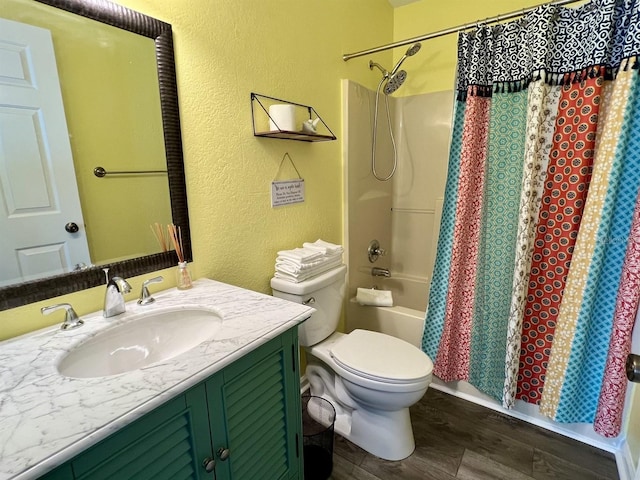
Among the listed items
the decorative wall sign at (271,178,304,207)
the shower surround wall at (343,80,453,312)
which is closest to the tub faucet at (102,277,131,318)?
the decorative wall sign at (271,178,304,207)

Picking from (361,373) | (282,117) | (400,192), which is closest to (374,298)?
(361,373)

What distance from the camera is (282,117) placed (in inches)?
57.7

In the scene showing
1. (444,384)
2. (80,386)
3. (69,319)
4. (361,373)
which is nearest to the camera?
(80,386)

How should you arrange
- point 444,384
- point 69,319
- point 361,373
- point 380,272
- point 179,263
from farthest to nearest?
point 380,272 → point 444,384 → point 361,373 → point 179,263 → point 69,319

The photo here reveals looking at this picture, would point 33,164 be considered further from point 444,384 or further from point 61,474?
point 444,384

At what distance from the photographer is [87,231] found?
3.43ft

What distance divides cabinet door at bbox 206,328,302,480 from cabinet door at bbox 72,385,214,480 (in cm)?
4

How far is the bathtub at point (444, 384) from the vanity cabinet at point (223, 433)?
1.02 metres

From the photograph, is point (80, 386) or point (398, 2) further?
point (398, 2)

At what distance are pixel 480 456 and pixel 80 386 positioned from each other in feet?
5.36

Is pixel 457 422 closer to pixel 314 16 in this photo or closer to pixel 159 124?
pixel 159 124

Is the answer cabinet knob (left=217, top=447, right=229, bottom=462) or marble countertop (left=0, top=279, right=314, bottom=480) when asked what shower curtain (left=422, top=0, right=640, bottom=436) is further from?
cabinet knob (left=217, top=447, right=229, bottom=462)

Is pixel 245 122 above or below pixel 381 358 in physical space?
above

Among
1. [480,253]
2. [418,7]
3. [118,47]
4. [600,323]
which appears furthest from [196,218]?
[418,7]
